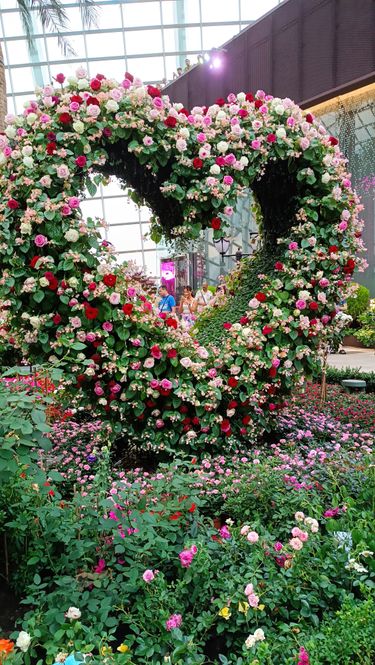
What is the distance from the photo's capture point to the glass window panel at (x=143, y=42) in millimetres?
18625

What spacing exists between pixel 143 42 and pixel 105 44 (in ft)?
4.51

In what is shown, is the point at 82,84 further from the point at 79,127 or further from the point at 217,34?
the point at 217,34

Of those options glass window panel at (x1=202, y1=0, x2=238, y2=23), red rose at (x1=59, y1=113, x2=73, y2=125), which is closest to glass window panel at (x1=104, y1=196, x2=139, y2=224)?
glass window panel at (x1=202, y1=0, x2=238, y2=23)

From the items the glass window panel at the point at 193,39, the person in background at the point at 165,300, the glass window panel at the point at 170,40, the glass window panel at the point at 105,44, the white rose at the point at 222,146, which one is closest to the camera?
the white rose at the point at 222,146

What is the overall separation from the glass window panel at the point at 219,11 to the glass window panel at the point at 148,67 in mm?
2153

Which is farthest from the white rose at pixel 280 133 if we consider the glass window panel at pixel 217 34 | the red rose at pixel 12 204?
the glass window panel at pixel 217 34

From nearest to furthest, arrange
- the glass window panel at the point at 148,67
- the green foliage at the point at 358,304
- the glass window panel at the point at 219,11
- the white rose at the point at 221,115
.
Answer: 1. the white rose at the point at 221,115
2. the green foliage at the point at 358,304
3. the glass window panel at the point at 219,11
4. the glass window panel at the point at 148,67

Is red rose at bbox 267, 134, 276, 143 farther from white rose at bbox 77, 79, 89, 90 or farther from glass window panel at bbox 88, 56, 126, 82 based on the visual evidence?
glass window panel at bbox 88, 56, 126, 82

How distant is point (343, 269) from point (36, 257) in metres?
2.06

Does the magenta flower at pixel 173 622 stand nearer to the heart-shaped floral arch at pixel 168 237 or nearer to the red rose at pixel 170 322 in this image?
the heart-shaped floral arch at pixel 168 237

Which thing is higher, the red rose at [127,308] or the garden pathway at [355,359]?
the red rose at [127,308]

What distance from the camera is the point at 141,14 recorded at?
18.3m

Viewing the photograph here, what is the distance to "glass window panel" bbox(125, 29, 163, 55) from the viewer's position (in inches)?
733

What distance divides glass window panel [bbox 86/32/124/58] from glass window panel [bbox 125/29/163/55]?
286mm
